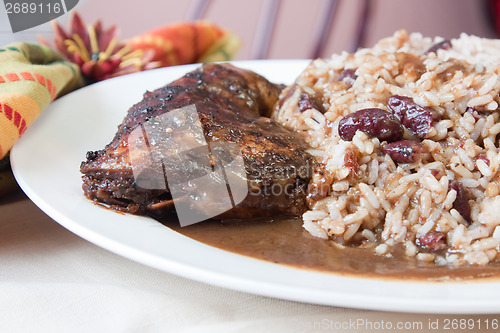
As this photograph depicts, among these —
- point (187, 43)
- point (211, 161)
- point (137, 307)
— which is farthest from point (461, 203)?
point (187, 43)

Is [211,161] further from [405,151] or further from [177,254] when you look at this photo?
[405,151]

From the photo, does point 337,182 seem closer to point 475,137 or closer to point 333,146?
point 333,146

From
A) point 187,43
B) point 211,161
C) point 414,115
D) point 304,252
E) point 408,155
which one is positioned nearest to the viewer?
point 304,252

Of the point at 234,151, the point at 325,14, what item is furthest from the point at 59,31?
the point at 325,14

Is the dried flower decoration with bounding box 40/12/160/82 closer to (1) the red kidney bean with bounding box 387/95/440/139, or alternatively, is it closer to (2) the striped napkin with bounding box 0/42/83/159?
(2) the striped napkin with bounding box 0/42/83/159

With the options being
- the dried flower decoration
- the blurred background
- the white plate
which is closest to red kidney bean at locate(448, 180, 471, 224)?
the white plate

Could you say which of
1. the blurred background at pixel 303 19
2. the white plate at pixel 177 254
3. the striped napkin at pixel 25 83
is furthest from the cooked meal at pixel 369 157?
the blurred background at pixel 303 19
